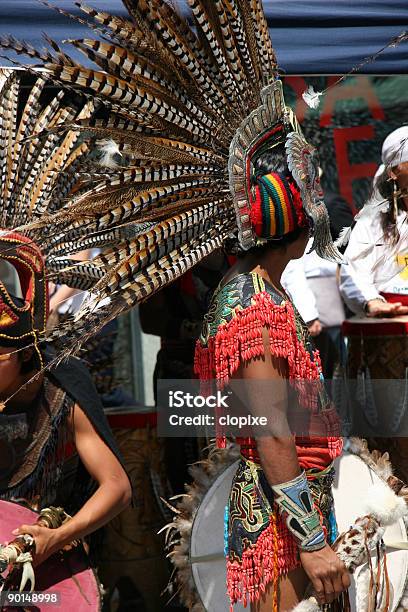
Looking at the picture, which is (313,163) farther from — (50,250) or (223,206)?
(50,250)

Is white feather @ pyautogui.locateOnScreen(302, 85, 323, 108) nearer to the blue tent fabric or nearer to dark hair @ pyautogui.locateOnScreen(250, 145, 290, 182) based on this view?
dark hair @ pyautogui.locateOnScreen(250, 145, 290, 182)

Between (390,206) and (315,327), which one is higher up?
(390,206)

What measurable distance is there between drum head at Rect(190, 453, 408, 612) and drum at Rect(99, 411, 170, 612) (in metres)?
0.74

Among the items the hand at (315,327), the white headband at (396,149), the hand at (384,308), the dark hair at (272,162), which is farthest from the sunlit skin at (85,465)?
the hand at (315,327)

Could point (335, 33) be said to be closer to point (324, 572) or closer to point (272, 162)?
point (272, 162)

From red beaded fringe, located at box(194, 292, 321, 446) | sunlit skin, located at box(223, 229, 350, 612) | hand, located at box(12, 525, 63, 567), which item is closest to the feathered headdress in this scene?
red beaded fringe, located at box(194, 292, 321, 446)

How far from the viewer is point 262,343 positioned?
235 centimetres

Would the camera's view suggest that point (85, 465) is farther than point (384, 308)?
No

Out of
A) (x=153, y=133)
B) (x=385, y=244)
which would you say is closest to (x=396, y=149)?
(x=385, y=244)

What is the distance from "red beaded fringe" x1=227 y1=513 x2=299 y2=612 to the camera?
243cm

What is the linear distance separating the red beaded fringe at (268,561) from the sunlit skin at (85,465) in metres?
0.45

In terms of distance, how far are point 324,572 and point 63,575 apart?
775 millimetres

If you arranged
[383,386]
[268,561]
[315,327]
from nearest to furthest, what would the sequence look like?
[268,561]
[383,386]
[315,327]

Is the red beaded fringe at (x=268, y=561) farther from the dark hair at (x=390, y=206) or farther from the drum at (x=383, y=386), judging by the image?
the dark hair at (x=390, y=206)
